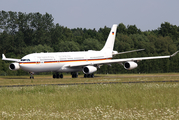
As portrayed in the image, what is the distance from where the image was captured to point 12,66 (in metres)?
57.8

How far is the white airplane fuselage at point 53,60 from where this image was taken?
5244 centimetres

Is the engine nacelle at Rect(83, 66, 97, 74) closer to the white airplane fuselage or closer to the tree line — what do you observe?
the white airplane fuselage

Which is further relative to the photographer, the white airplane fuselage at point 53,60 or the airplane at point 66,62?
the airplane at point 66,62

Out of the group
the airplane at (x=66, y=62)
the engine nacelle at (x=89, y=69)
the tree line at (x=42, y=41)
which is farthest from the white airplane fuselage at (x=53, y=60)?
the tree line at (x=42, y=41)

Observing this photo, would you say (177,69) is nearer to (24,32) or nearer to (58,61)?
(58,61)

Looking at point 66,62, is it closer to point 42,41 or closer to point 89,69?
point 89,69

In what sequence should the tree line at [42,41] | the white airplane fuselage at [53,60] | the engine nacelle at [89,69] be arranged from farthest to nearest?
the tree line at [42,41] < the engine nacelle at [89,69] < the white airplane fuselage at [53,60]

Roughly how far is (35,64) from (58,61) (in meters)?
4.42

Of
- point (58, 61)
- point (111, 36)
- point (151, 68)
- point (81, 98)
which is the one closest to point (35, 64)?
point (58, 61)

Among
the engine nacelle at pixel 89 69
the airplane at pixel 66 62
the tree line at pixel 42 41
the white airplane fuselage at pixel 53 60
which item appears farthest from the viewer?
the tree line at pixel 42 41

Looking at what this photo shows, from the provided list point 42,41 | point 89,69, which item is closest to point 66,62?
point 89,69

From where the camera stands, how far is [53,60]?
179 feet

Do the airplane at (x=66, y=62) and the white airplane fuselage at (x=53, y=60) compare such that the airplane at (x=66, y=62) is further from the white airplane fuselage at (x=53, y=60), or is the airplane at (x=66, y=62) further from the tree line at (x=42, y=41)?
the tree line at (x=42, y=41)

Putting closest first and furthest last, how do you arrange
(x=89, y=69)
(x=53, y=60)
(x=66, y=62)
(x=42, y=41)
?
(x=53, y=60) < (x=89, y=69) < (x=66, y=62) < (x=42, y=41)
